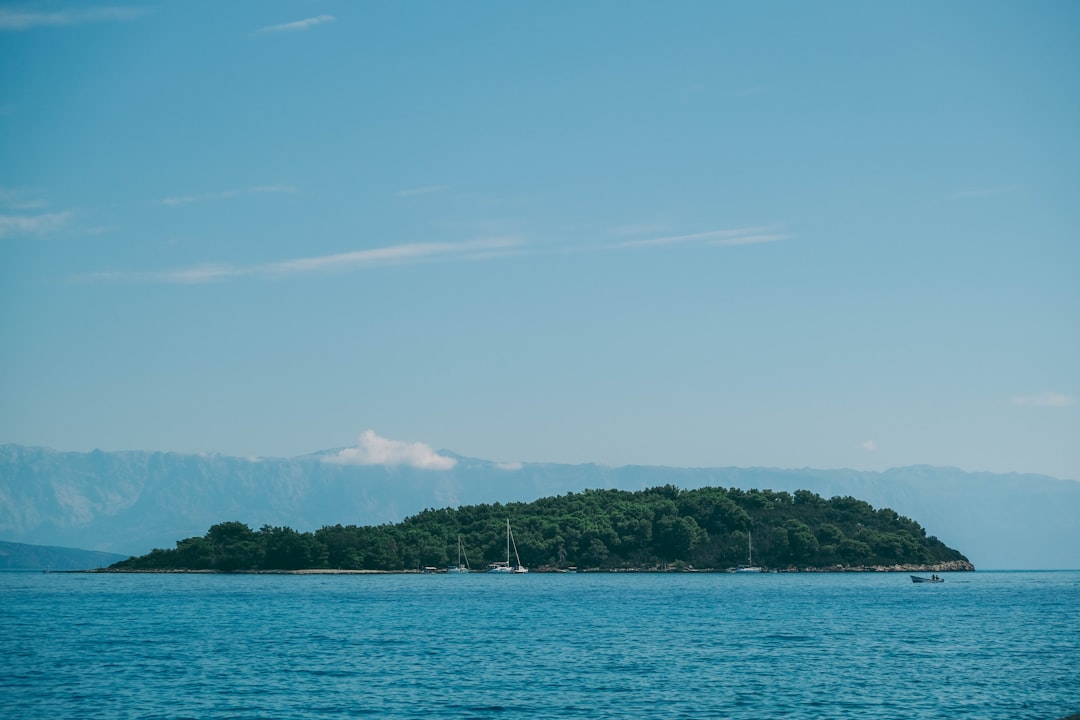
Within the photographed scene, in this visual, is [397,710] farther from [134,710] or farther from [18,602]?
[18,602]

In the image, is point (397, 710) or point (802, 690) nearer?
point (397, 710)

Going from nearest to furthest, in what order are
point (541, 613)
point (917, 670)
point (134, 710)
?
point (134, 710) → point (917, 670) → point (541, 613)

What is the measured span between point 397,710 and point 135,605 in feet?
297

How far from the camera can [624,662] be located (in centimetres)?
7025

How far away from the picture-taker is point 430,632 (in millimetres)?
93125

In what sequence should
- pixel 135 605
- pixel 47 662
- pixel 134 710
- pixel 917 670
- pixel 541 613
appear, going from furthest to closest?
1. pixel 135 605
2. pixel 541 613
3. pixel 47 662
4. pixel 917 670
5. pixel 134 710

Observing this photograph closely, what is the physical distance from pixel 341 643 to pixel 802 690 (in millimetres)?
38013

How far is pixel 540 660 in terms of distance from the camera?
7194 cm

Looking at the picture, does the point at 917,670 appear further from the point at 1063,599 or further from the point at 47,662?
the point at 1063,599

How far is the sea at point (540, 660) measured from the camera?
54.0 metres

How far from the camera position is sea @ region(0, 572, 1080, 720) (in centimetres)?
5403

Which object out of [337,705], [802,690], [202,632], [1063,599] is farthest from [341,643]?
[1063,599]

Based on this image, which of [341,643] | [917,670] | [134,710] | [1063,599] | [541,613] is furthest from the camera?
[1063,599]

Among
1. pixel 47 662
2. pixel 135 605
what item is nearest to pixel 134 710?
pixel 47 662
